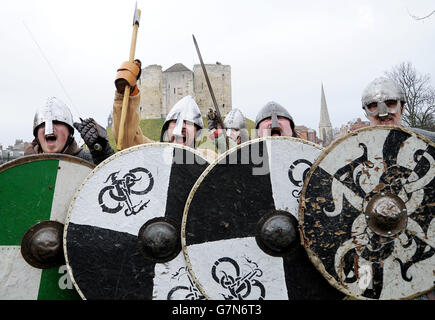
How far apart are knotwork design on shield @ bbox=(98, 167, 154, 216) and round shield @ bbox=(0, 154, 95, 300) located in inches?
9.3

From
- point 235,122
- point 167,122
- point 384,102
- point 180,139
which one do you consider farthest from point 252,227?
point 235,122

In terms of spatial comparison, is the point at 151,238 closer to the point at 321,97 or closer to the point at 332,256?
the point at 332,256

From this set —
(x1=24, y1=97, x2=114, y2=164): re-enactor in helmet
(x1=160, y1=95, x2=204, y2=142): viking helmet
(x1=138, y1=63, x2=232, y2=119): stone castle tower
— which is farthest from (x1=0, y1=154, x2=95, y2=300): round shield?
(x1=138, y1=63, x2=232, y2=119): stone castle tower

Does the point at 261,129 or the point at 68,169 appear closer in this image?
the point at 68,169

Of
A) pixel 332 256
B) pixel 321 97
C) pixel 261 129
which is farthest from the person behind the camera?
pixel 321 97

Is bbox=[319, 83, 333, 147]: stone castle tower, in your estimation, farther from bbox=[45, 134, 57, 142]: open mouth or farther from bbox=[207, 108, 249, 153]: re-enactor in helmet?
bbox=[45, 134, 57, 142]: open mouth

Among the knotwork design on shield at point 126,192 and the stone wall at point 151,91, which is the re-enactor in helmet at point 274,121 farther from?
the stone wall at point 151,91

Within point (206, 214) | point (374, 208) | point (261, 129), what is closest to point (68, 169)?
point (206, 214)

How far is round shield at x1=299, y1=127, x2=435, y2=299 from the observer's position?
1624mm

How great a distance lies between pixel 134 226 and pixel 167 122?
3.92 ft

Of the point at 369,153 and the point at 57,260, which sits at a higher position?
the point at 369,153

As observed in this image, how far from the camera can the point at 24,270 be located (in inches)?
72.6

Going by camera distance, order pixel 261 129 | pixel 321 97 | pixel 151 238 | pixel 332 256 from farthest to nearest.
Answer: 1. pixel 321 97
2. pixel 261 129
3. pixel 151 238
4. pixel 332 256
